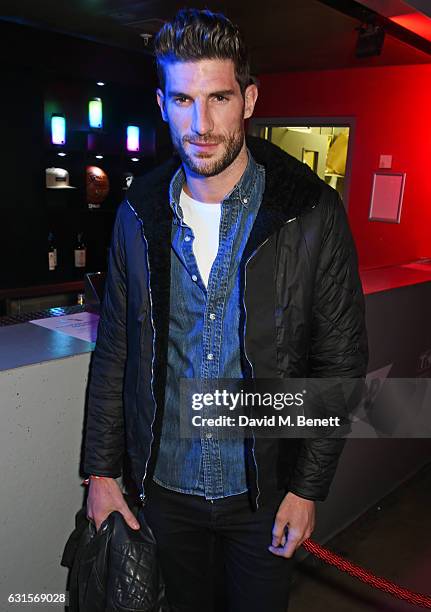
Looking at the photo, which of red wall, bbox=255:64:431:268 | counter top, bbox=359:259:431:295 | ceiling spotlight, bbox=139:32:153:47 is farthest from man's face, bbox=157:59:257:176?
red wall, bbox=255:64:431:268

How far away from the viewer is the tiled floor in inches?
86.4

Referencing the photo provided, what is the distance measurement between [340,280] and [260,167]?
0.33m

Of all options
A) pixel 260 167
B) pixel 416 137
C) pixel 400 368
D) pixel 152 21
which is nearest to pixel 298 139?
pixel 416 137

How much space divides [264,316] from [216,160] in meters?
0.34

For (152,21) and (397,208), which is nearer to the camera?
(152,21)

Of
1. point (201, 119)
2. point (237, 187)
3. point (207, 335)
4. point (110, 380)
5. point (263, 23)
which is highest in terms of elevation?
point (263, 23)

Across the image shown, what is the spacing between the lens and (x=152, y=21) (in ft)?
13.1

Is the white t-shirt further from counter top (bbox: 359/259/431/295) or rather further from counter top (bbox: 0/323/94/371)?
counter top (bbox: 359/259/431/295)

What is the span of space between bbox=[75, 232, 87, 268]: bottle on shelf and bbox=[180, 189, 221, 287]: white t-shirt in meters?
4.18

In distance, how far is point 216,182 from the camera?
1239 mm

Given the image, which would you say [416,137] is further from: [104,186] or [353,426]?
[353,426]

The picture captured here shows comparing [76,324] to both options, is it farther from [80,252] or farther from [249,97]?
[80,252]

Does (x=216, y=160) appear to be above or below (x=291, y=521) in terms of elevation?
above

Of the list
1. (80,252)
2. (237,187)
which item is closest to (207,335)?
(237,187)
